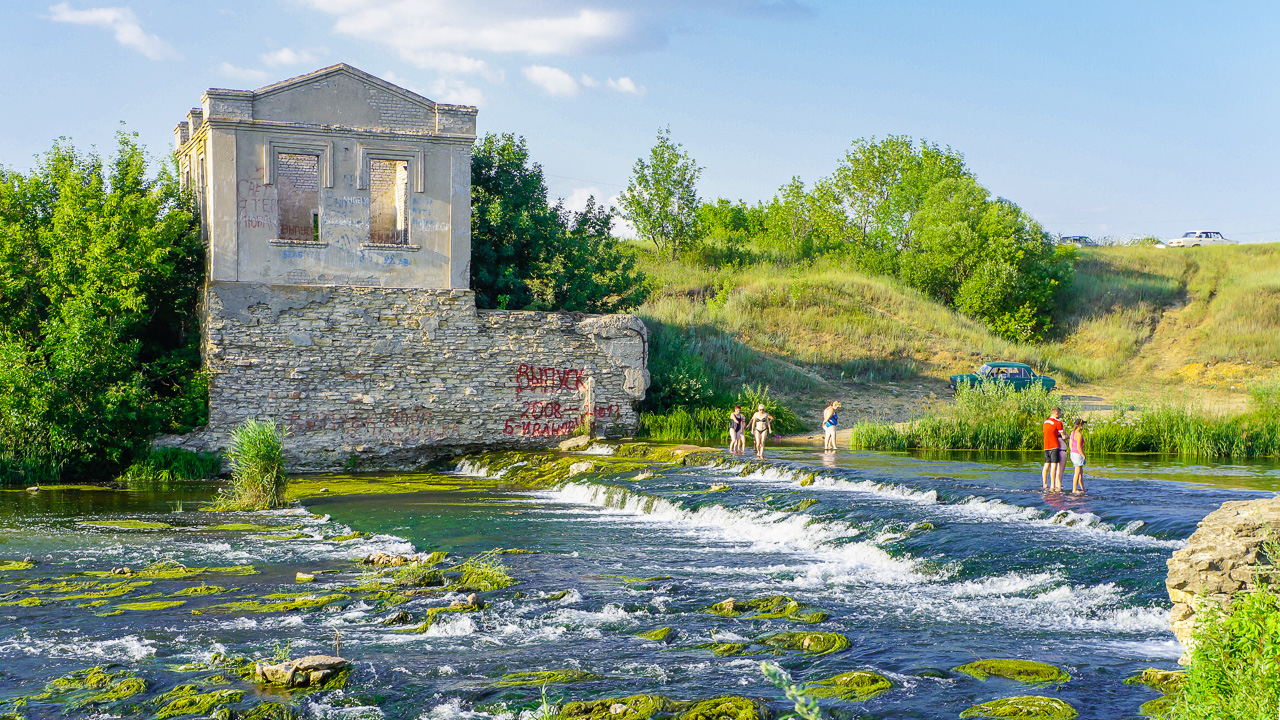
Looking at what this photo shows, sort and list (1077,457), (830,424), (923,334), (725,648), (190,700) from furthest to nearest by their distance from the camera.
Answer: (923,334), (830,424), (1077,457), (725,648), (190,700)

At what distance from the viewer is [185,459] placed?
21703 millimetres

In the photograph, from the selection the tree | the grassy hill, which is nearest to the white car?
the grassy hill

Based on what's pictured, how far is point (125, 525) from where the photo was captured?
15.5 m

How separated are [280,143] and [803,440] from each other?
1450cm

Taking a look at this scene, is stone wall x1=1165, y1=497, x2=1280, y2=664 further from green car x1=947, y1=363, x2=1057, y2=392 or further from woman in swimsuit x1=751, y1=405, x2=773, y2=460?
green car x1=947, y1=363, x2=1057, y2=392

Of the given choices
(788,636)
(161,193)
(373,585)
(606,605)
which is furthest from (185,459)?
(788,636)

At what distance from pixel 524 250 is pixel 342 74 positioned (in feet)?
A: 22.3

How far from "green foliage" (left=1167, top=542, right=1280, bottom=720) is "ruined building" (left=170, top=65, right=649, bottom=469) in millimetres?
18941

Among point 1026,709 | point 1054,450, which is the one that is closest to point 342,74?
point 1054,450

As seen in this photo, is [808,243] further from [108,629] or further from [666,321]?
[108,629]

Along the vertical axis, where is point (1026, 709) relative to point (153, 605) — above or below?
above

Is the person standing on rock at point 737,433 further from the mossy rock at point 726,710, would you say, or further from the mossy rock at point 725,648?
the mossy rock at point 726,710

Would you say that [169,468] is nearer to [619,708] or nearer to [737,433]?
[737,433]

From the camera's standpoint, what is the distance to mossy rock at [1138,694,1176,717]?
286 inches
